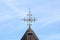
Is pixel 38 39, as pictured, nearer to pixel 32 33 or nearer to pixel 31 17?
pixel 32 33

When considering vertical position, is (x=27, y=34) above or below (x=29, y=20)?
below

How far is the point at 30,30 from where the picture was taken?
18922 millimetres

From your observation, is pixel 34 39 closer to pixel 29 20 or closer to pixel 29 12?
pixel 29 20

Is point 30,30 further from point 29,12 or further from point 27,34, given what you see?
point 29,12

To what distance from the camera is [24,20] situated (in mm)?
18781

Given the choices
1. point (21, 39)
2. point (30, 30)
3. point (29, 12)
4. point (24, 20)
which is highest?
point (29, 12)

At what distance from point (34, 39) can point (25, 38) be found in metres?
1.47

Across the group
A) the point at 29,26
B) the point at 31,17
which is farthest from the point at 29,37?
the point at 31,17

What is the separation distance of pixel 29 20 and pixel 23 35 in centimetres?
265

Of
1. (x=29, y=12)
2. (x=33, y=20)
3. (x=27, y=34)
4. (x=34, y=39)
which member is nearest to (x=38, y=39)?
(x=34, y=39)

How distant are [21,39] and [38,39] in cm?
278

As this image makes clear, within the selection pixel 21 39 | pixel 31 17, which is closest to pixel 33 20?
pixel 31 17

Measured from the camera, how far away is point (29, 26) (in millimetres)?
18953

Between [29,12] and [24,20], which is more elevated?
[29,12]
